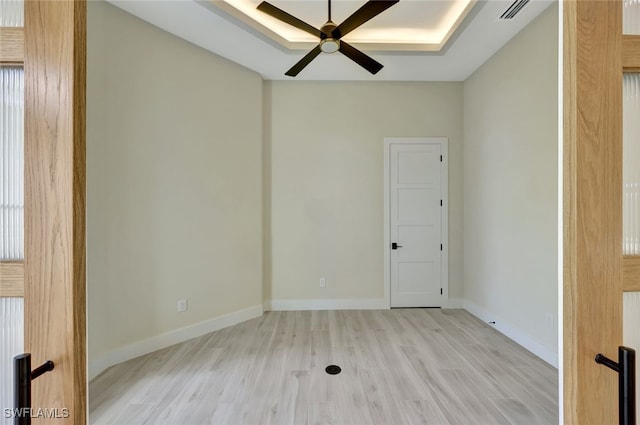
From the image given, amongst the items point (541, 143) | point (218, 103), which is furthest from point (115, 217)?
point (541, 143)

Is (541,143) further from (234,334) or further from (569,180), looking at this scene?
(234,334)

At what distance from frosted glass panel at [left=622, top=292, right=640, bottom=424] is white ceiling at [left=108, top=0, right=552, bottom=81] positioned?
8.99ft

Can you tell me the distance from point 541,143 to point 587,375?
2668 mm

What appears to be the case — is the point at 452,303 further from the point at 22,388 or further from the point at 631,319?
the point at 22,388

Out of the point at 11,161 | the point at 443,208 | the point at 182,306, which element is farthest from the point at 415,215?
the point at 11,161

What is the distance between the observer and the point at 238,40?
9.77ft

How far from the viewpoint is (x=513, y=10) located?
8.11 ft

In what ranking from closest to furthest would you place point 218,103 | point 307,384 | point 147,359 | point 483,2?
point 307,384
point 483,2
point 147,359
point 218,103

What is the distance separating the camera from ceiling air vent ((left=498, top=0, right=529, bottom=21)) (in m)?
2.36

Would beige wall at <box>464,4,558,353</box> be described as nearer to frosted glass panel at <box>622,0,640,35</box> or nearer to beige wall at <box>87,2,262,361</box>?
frosted glass panel at <box>622,0,640,35</box>

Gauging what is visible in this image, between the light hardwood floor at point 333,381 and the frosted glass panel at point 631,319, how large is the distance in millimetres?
1462

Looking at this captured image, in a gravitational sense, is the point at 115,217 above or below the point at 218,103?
below

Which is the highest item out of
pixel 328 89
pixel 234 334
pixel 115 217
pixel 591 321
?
pixel 328 89

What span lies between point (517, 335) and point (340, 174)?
9.30ft
